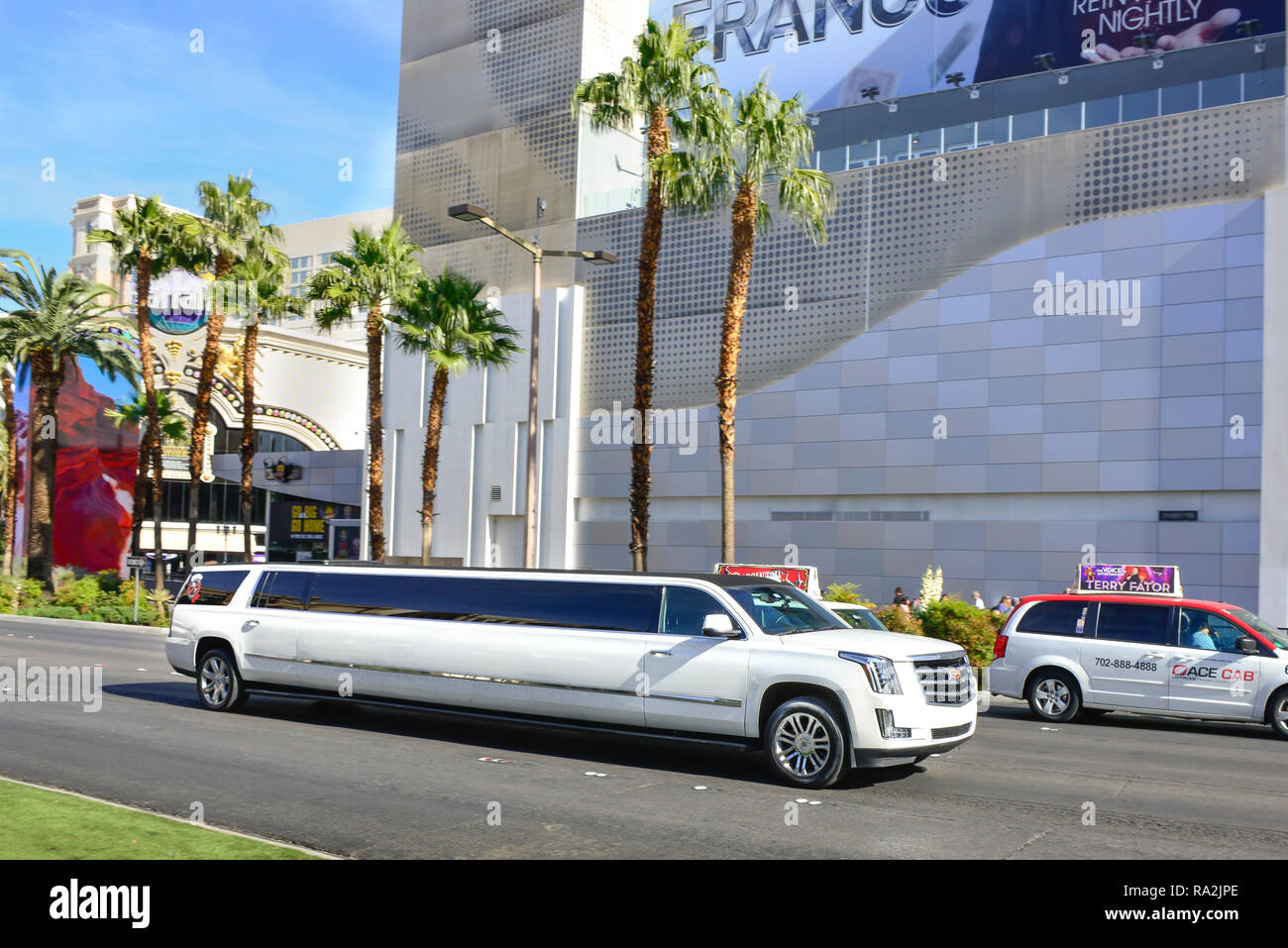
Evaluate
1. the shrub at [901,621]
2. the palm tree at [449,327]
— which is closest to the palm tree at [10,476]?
the palm tree at [449,327]

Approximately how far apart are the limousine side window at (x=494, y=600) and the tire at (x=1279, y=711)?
8649 mm

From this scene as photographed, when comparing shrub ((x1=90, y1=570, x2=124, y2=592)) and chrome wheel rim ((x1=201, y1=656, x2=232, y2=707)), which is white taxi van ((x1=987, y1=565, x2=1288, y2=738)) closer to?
chrome wheel rim ((x1=201, y1=656, x2=232, y2=707))

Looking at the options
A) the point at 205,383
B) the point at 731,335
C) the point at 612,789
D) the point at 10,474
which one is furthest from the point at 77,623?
the point at 612,789

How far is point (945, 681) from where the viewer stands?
381 inches

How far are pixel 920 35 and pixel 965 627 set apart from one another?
100 feet

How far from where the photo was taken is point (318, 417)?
222 feet

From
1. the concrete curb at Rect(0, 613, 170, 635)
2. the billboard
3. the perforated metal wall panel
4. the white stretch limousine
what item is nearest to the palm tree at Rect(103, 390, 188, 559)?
the concrete curb at Rect(0, 613, 170, 635)

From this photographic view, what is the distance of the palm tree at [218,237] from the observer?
3525 centimetres

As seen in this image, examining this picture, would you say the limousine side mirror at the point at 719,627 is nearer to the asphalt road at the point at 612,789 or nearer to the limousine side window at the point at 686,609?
the limousine side window at the point at 686,609

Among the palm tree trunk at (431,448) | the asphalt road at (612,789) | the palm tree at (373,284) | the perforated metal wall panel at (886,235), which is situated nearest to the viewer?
the asphalt road at (612,789)

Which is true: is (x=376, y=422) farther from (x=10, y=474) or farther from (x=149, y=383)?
(x=10, y=474)

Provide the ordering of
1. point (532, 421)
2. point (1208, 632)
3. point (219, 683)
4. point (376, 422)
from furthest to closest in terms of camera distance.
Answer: point (376, 422) < point (532, 421) < point (1208, 632) < point (219, 683)

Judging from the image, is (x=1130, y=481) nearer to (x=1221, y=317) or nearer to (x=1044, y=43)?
(x=1221, y=317)

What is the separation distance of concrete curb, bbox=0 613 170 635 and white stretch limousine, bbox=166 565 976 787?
764 inches
